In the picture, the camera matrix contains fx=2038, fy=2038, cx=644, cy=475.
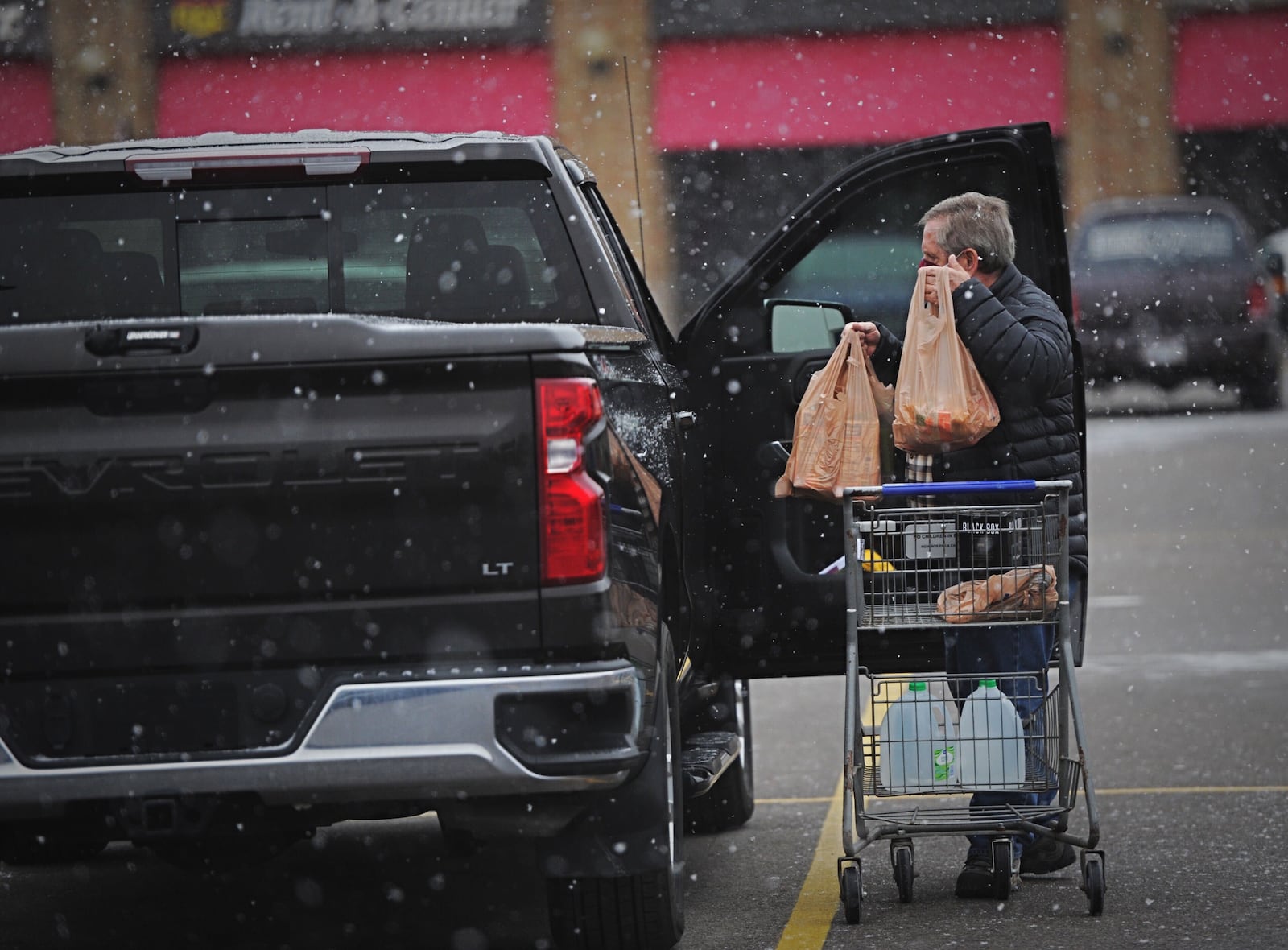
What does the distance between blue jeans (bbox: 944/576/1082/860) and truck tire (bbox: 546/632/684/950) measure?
1106 millimetres

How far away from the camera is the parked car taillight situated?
1972cm

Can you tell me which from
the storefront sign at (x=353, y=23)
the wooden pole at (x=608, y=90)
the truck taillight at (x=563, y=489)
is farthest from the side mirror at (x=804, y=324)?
the storefront sign at (x=353, y=23)

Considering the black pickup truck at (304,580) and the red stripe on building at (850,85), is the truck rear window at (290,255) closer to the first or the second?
the black pickup truck at (304,580)

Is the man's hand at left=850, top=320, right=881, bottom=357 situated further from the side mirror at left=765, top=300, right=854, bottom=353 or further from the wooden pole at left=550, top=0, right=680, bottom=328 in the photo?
the wooden pole at left=550, top=0, right=680, bottom=328

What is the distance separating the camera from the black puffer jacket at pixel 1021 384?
5590 mm

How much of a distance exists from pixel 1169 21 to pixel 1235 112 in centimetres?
161

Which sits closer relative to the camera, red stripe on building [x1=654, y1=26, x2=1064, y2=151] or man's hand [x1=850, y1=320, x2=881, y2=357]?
man's hand [x1=850, y1=320, x2=881, y2=357]

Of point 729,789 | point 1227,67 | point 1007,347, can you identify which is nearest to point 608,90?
point 1227,67

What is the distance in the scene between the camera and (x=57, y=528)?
425cm

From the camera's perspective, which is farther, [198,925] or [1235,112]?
[1235,112]

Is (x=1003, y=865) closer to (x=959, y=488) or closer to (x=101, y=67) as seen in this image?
(x=959, y=488)

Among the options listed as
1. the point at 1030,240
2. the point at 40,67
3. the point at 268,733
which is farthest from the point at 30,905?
the point at 40,67

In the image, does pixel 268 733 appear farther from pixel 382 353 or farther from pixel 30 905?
pixel 30 905

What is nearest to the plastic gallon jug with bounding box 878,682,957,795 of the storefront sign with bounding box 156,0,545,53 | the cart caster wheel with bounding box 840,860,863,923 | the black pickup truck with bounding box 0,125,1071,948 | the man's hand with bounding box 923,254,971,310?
the cart caster wheel with bounding box 840,860,863,923
